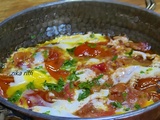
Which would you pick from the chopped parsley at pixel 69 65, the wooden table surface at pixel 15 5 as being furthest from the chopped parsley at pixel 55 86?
the wooden table surface at pixel 15 5

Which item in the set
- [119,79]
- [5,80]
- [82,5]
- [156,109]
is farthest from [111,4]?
[156,109]

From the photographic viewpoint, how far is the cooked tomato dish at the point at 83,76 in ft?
4.16

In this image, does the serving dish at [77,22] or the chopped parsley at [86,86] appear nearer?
the chopped parsley at [86,86]

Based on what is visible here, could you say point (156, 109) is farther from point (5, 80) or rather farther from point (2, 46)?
point (2, 46)

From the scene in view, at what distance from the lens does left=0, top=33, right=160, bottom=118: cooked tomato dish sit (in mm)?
1268

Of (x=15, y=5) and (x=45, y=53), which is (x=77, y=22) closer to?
(x=45, y=53)

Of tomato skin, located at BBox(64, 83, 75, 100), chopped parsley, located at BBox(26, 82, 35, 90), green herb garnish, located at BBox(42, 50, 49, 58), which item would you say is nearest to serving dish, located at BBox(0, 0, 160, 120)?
green herb garnish, located at BBox(42, 50, 49, 58)

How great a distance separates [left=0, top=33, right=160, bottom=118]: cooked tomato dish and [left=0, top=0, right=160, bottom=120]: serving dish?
4 centimetres

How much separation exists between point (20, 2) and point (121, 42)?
2.33 feet

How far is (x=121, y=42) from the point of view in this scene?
1.65 meters

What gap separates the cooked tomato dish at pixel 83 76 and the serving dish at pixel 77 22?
42 mm

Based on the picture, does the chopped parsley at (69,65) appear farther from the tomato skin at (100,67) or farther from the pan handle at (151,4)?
the pan handle at (151,4)

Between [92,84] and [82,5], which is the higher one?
[82,5]

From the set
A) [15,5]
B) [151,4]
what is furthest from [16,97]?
[15,5]
